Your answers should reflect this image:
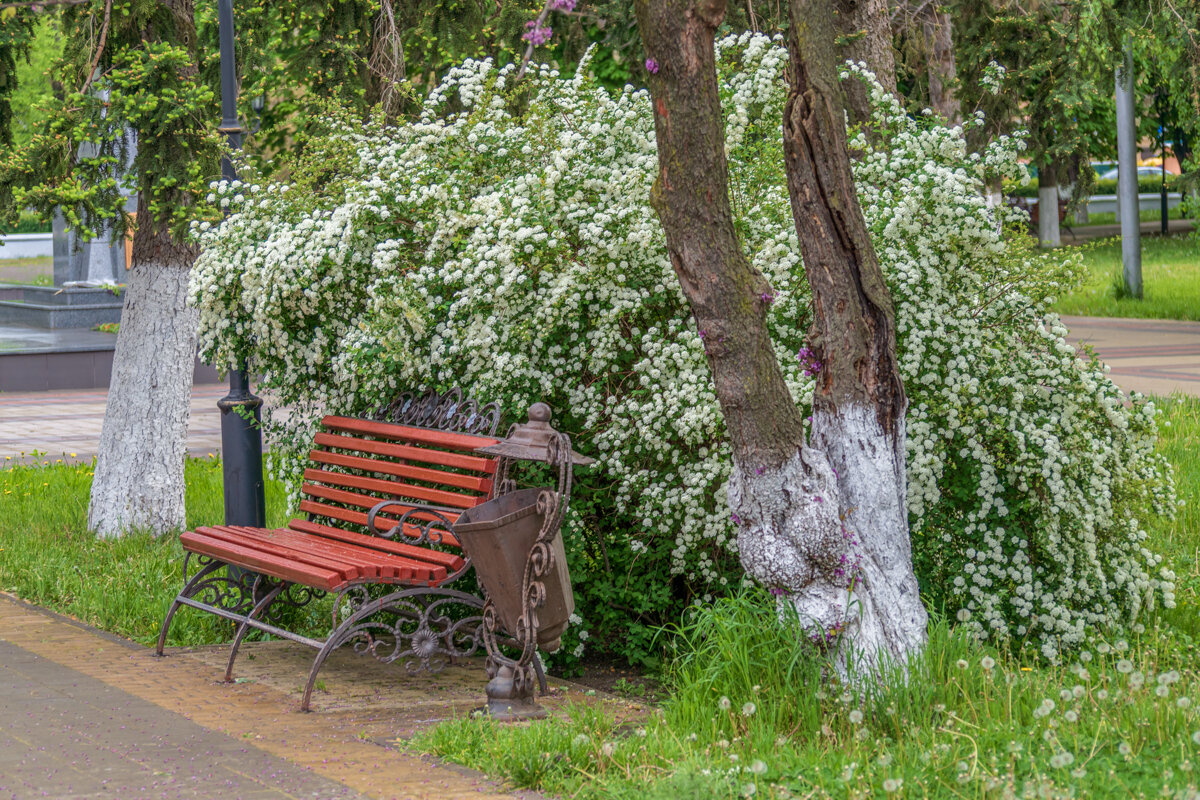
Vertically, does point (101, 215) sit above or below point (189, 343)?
above

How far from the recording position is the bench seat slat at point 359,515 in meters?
6.01

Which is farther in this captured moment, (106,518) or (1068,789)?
(106,518)

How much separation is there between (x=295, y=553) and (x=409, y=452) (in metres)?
0.70

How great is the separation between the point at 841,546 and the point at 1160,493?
2.23 m

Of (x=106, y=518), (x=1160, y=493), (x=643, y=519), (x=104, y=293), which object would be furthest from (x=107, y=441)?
(x=104, y=293)

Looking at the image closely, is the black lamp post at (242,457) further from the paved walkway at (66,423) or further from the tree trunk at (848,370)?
the paved walkway at (66,423)

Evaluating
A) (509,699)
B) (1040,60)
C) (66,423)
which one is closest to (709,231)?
(509,699)

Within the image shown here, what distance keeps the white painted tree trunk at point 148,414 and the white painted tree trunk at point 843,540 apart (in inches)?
217

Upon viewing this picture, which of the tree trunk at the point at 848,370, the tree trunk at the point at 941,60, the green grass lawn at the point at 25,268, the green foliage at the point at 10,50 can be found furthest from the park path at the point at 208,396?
the green grass lawn at the point at 25,268

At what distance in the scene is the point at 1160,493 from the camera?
650 cm

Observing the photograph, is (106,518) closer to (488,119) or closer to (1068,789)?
(488,119)

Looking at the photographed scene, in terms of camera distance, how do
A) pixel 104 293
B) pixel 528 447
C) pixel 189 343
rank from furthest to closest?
1. pixel 104 293
2. pixel 189 343
3. pixel 528 447

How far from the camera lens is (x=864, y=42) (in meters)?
8.16

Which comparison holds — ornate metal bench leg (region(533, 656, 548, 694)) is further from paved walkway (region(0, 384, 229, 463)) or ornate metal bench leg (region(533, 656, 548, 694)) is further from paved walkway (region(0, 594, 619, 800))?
paved walkway (region(0, 384, 229, 463))
